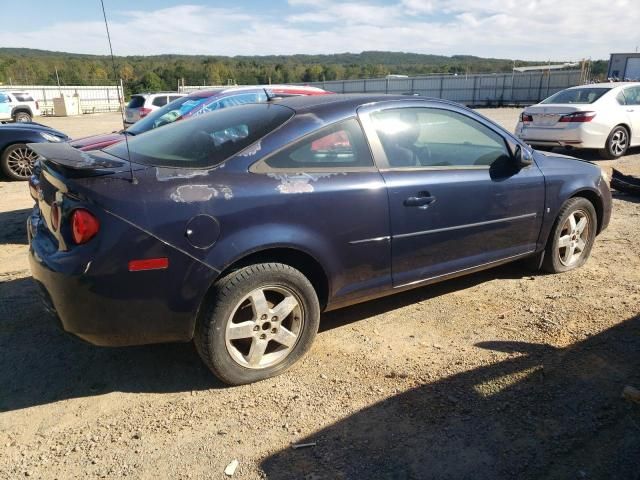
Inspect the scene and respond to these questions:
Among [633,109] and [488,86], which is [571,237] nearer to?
[633,109]

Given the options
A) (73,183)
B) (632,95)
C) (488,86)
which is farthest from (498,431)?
(488,86)

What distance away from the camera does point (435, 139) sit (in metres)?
3.95

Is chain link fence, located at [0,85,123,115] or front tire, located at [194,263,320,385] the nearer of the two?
front tire, located at [194,263,320,385]

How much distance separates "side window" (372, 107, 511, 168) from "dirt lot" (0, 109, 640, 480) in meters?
1.13

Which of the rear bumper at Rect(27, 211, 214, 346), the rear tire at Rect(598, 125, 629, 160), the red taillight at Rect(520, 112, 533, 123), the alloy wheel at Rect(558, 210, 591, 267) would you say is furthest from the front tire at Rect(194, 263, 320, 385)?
the rear tire at Rect(598, 125, 629, 160)

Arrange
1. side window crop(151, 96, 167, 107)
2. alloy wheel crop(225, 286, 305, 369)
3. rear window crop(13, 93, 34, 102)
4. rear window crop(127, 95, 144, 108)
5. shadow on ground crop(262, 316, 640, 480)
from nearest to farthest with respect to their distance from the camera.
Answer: shadow on ground crop(262, 316, 640, 480) → alloy wheel crop(225, 286, 305, 369) → rear window crop(127, 95, 144, 108) → side window crop(151, 96, 167, 107) → rear window crop(13, 93, 34, 102)

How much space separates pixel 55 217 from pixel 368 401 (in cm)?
192

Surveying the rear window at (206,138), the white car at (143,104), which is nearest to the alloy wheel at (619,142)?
the rear window at (206,138)

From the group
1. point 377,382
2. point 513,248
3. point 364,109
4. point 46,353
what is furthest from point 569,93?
point 46,353

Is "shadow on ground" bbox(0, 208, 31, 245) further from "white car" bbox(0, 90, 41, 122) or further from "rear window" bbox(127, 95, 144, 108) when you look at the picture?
"white car" bbox(0, 90, 41, 122)

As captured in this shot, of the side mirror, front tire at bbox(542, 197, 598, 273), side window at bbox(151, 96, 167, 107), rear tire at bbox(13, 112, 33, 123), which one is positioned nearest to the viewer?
the side mirror

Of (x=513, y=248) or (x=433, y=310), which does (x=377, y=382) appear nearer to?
(x=433, y=310)

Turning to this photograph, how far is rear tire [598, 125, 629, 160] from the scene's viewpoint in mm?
10453

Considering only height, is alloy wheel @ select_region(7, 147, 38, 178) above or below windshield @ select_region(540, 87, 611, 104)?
below
